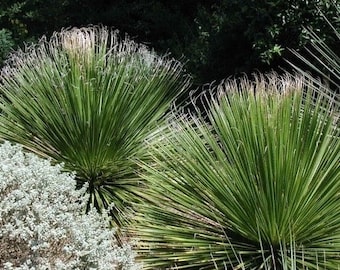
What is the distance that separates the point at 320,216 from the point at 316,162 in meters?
0.28

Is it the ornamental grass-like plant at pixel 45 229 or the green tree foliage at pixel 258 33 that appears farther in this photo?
the green tree foliage at pixel 258 33

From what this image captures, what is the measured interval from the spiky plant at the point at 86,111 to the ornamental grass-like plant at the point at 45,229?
1.05 meters

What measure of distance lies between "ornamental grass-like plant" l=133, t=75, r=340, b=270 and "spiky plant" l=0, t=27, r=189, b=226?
787 millimetres

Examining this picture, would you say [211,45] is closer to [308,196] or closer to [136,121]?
[136,121]

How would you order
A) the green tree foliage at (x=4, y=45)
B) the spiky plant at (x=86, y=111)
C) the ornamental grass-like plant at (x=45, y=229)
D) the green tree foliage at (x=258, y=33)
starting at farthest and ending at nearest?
1. the green tree foliage at (x=4, y=45)
2. the green tree foliage at (x=258, y=33)
3. the spiky plant at (x=86, y=111)
4. the ornamental grass-like plant at (x=45, y=229)

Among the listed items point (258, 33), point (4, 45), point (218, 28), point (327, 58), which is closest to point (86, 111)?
point (327, 58)

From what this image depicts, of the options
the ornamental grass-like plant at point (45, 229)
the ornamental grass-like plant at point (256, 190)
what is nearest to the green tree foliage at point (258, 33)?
the ornamental grass-like plant at point (256, 190)

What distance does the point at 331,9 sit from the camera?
5.08 metres

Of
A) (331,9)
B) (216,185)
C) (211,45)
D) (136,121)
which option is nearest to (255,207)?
(216,185)

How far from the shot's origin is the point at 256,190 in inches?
120

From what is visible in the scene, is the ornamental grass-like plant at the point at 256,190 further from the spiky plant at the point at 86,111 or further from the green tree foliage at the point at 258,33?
the green tree foliage at the point at 258,33

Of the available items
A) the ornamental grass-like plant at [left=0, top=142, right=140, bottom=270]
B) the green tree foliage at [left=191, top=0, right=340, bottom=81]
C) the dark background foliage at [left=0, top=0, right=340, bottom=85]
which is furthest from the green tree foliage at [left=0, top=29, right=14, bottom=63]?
the ornamental grass-like plant at [left=0, top=142, right=140, bottom=270]

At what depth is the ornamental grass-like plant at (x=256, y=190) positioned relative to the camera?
9.93 ft

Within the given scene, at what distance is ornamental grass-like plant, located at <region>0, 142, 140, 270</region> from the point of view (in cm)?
274
